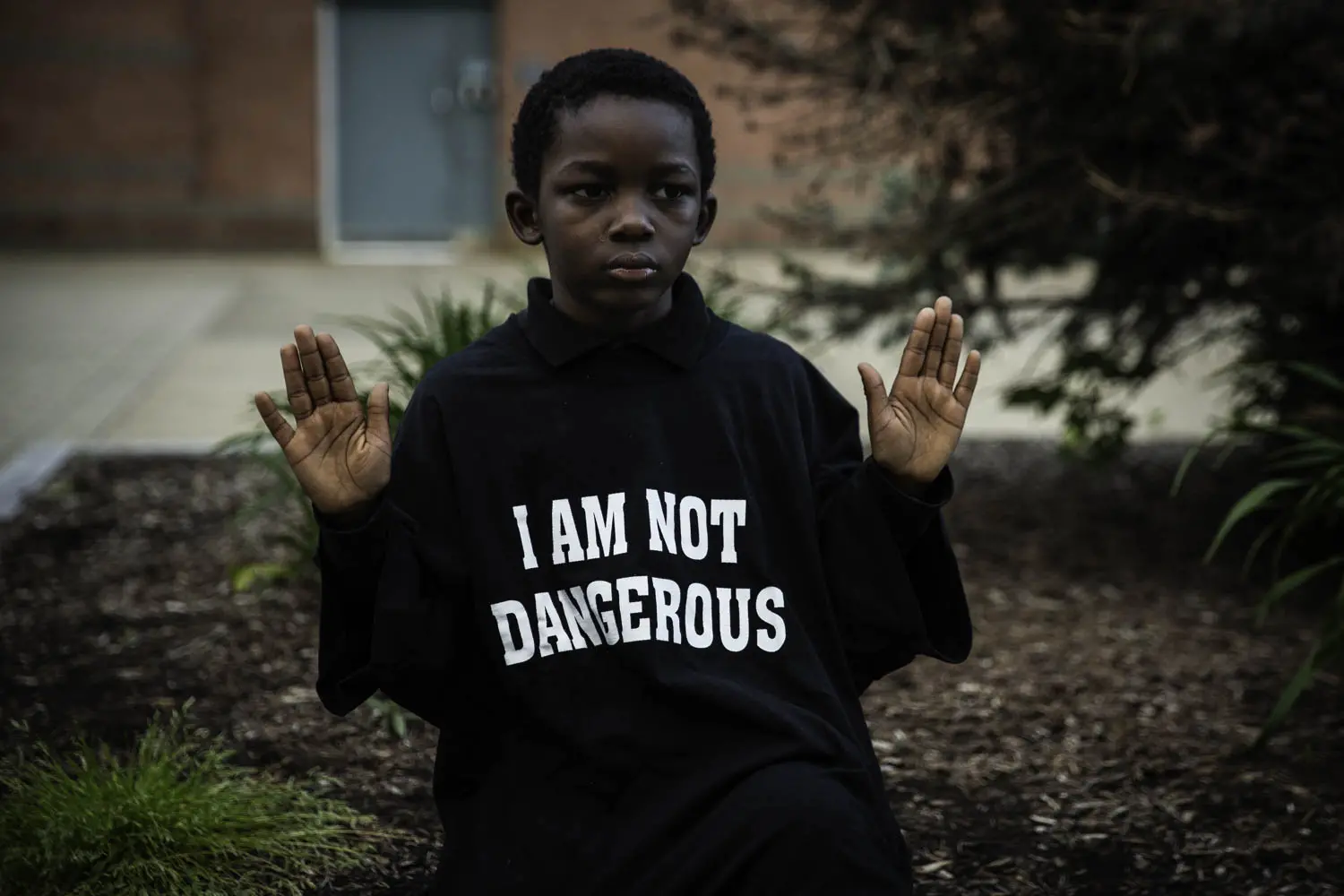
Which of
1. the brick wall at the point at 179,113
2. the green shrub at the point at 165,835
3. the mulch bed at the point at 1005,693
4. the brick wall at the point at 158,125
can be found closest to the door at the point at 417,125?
the brick wall at the point at 179,113

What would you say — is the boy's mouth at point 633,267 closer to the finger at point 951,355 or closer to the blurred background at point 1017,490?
the finger at point 951,355

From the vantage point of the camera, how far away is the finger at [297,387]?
6.66ft

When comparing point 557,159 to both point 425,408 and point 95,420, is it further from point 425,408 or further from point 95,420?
point 95,420

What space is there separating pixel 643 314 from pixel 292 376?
0.46 meters

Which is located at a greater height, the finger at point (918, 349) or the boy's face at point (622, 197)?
the boy's face at point (622, 197)

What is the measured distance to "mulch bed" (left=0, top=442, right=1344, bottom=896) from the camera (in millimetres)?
2887

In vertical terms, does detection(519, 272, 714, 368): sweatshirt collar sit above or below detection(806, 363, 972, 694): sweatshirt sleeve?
above

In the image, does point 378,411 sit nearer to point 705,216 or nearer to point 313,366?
point 313,366

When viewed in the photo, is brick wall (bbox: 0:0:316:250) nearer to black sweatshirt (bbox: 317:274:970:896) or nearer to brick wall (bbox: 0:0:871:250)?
brick wall (bbox: 0:0:871:250)

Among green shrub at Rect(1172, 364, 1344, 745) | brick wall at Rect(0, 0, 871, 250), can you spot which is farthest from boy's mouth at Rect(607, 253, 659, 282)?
brick wall at Rect(0, 0, 871, 250)

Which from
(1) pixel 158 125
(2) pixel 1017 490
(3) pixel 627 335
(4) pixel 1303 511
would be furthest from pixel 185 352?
(1) pixel 158 125

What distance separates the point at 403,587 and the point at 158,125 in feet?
45.2

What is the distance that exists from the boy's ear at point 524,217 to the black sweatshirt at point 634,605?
8cm

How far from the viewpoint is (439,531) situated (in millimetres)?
2150
